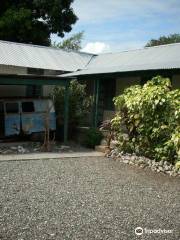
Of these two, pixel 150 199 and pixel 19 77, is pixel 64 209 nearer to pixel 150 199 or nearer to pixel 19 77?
pixel 150 199

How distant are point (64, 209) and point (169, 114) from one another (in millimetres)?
5631

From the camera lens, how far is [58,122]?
683 inches

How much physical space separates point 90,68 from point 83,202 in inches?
574

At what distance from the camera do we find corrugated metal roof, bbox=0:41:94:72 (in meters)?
20.5

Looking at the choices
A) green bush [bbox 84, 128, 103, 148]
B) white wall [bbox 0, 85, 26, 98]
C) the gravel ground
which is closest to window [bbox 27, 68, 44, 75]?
white wall [bbox 0, 85, 26, 98]

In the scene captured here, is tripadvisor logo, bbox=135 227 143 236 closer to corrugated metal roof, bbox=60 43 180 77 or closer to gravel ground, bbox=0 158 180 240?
gravel ground, bbox=0 158 180 240

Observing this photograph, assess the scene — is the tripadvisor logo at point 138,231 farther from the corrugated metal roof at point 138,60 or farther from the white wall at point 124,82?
the white wall at point 124,82

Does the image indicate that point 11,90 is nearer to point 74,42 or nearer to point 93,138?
point 93,138

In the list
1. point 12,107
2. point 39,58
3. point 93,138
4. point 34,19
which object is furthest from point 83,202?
point 34,19

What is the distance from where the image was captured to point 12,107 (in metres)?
16.1

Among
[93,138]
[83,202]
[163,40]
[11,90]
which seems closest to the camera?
[83,202]

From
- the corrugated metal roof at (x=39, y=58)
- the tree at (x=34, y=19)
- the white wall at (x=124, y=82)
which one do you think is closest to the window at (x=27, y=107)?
the corrugated metal roof at (x=39, y=58)

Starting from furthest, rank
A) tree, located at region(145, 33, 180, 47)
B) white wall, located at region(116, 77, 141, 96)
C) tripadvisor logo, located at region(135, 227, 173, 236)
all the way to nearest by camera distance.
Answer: tree, located at region(145, 33, 180, 47) → white wall, located at region(116, 77, 141, 96) → tripadvisor logo, located at region(135, 227, 173, 236)

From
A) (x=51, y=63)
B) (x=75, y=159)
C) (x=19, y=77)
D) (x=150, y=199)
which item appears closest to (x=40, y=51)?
(x=51, y=63)
